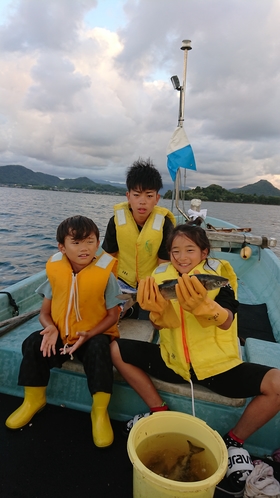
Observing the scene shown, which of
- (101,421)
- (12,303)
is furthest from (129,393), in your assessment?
(12,303)

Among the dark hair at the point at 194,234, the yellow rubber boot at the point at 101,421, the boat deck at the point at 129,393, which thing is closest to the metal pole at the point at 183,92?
the dark hair at the point at 194,234

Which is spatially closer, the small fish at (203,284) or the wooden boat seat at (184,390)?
the small fish at (203,284)

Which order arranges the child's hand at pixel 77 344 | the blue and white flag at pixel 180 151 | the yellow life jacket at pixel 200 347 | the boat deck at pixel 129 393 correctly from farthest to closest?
the blue and white flag at pixel 180 151
the child's hand at pixel 77 344
the boat deck at pixel 129 393
the yellow life jacket at pixel 200 347

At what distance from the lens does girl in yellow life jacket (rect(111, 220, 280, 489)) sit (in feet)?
6.86

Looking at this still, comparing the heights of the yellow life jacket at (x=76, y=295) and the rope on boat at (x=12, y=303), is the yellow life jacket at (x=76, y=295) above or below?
above

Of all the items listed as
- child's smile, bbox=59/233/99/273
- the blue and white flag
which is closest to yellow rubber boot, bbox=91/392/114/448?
child's smile, bbox=59/233/99/273

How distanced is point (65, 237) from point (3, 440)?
164 centimetres

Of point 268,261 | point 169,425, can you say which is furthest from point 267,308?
point 169,425

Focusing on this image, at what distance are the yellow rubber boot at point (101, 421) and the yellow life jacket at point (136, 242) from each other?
4.86ft

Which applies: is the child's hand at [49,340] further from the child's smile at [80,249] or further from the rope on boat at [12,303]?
the rope on boat at [12,303]

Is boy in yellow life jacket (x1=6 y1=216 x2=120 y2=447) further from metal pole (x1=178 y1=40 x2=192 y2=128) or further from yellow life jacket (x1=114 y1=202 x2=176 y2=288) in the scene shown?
metal pole (x1=178 y1=40 x2=192 y2=128)

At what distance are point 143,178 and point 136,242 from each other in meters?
0.75

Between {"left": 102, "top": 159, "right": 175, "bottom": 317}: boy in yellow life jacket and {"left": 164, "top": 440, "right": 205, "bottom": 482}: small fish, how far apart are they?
6.18 ft

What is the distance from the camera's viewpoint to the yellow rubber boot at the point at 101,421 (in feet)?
7.62
